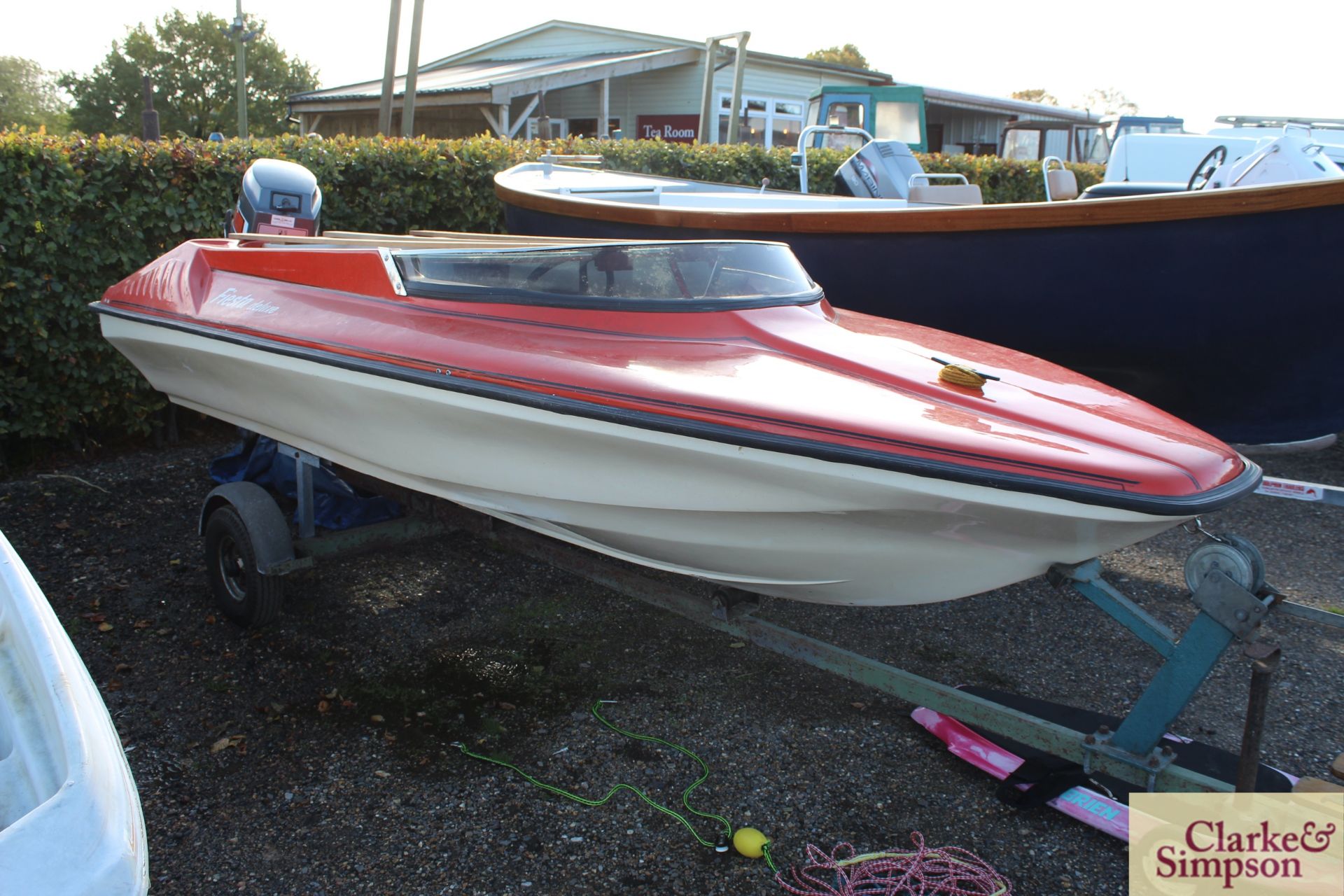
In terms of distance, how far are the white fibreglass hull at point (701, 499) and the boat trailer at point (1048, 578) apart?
14 centimetres

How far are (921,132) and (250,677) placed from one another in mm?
10140

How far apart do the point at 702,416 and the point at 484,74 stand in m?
18.7

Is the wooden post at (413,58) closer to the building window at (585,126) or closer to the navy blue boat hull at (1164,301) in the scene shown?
the navy blue boat hull at (1164,301)

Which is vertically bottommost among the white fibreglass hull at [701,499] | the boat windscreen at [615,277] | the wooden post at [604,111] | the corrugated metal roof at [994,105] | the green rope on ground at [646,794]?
the green rope on ground at [646,794]

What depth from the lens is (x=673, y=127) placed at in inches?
757

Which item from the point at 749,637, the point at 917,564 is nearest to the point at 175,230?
the point at 749,637

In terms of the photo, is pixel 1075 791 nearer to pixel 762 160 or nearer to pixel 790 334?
pixel 790 334

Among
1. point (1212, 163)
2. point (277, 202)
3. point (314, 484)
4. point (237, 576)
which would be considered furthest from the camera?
point (1212, 163)

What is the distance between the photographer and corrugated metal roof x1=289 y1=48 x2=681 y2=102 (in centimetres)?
1664

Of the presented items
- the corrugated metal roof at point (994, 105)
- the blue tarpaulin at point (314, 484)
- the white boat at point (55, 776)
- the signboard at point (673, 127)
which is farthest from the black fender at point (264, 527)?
the corrugated metal roof at point (994, 105)

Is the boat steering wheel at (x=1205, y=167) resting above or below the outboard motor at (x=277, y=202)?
above

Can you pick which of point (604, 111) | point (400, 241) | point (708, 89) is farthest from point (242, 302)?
point (604, 111)

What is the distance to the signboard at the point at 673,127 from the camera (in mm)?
18953

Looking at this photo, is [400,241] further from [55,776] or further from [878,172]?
[878,172]
